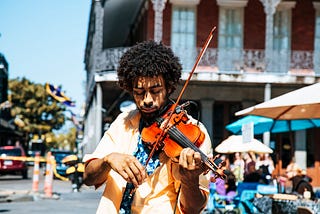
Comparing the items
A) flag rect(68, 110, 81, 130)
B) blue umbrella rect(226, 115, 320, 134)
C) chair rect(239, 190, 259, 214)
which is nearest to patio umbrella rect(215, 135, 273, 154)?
blue umbrella rect(226, 115, 320, 134)

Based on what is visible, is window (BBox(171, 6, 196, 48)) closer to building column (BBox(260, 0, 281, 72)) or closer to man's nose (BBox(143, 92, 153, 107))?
building column (BBox(260, 0, 281, 72))

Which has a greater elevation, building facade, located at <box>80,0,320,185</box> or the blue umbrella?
building facade, located at <box>80,0,320,185</box>

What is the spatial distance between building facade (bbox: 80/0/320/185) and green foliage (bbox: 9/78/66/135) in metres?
44.7

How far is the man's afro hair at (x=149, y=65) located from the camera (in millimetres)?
3025

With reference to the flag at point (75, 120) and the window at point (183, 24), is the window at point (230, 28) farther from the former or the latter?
the flag at point (75, 120)

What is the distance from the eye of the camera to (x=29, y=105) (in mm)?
71188

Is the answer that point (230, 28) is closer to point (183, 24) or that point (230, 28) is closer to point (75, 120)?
point (183, 24)

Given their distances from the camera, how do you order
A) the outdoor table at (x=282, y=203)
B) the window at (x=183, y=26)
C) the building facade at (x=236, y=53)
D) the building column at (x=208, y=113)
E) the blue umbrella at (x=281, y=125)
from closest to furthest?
the outdoor table at (x=282, y=203) < the blue umbrella at (x=281, y=125) < the building facade at (x=236, y=53) < the window at (x=183, y=26) < the building column at (x=208, y=113)

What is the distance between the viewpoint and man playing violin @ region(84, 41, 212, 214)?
2.78 m

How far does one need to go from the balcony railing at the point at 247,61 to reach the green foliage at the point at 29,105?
47.1 meters

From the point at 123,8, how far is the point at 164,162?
28.8 m

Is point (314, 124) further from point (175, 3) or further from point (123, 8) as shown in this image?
point (123, 8)

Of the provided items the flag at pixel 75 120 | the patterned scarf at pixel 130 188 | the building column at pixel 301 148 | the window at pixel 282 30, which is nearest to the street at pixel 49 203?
the building column at pixel 301 148

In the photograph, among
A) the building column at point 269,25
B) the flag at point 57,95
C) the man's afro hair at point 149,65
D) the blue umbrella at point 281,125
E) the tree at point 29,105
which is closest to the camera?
the man's afro hair at point 149,65
